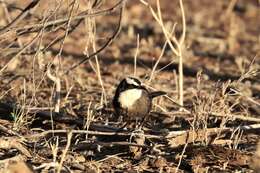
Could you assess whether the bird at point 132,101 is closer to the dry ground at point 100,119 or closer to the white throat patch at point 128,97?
the white throat patch at point 128,97

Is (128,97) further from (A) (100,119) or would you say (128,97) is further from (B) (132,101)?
(A) (100,119)

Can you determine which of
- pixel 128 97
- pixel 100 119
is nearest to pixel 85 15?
pixel 128 97

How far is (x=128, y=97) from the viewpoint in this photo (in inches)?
266

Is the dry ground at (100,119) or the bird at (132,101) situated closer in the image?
the dry ground at (100,119)

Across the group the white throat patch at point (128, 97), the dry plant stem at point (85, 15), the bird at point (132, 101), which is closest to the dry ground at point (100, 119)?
the dry plant stem at point (85, 15)

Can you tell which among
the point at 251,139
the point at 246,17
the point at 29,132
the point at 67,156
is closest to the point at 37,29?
the point at 29,132

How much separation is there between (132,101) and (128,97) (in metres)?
0.05

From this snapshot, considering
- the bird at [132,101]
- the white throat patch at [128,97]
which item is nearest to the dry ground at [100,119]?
the bird at [132,101]

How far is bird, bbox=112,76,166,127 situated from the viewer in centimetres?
675

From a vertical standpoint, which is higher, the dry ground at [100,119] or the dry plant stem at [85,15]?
the dry plant stem at [85,15]

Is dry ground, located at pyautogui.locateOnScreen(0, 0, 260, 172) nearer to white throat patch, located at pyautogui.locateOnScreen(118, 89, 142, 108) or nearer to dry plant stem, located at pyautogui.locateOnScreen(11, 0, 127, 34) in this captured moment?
dry plant stem, located at pyautogui.locateOnScreen(11, 0, 127, 34)

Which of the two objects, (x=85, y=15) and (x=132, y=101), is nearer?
→ (x=85, y=15)

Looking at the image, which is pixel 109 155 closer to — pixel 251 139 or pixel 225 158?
pixel 225 158

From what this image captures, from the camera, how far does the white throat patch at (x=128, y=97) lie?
6.74 metres
